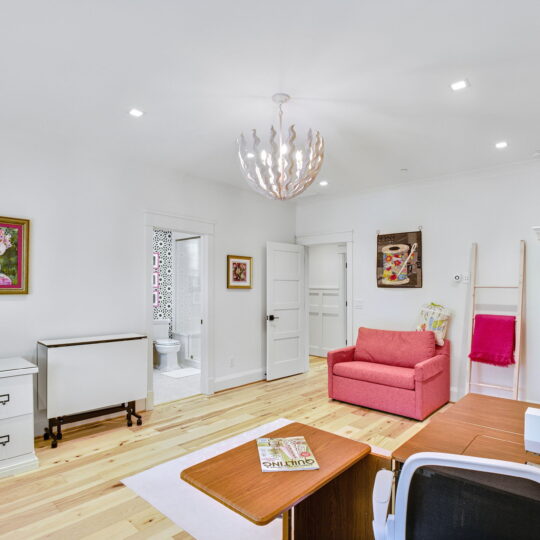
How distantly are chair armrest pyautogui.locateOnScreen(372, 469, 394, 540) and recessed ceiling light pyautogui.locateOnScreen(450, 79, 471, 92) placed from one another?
236cm

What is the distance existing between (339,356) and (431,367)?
1.01 meters

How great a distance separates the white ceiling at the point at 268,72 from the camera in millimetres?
1835

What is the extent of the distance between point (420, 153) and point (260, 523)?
356 centimetres

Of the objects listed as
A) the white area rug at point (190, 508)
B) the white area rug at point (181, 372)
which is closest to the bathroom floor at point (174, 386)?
the white area rug at point (181, 372)

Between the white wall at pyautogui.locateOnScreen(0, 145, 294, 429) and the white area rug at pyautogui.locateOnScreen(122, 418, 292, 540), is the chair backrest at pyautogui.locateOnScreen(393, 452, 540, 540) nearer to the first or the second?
the white area rug at pyautogui.locateOnScreen(122, 418, 292, 540)

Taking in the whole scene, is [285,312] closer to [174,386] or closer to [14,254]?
[174,386]

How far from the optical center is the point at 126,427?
3574 millimetres

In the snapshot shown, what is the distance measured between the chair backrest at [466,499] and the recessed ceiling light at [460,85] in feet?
7.79

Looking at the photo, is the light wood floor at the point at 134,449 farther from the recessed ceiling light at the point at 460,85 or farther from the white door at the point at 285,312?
the recessed ceiling light at the point at 460,85

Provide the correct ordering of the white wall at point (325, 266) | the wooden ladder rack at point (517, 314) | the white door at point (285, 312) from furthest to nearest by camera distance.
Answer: the white wall at point (325, 266), the white door at point (285, 312), the wooden ladder rack at point (517, 314)

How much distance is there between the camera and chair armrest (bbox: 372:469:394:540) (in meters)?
1.20

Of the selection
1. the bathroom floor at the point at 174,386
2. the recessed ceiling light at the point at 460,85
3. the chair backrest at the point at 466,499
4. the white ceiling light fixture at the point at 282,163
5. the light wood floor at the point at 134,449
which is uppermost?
the recessed ceiling light at the point at 460,85

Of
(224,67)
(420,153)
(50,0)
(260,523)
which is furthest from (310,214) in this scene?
(260,523)

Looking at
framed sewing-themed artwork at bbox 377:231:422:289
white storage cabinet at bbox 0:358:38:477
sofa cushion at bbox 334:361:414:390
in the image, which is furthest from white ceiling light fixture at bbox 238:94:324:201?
framed sewing-themed artwork at bbox 377:231:422:289
